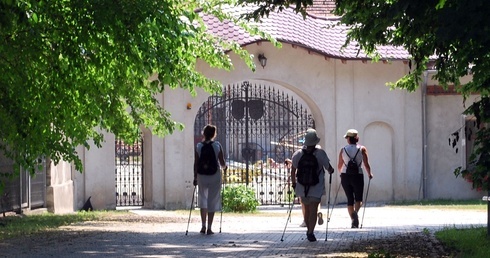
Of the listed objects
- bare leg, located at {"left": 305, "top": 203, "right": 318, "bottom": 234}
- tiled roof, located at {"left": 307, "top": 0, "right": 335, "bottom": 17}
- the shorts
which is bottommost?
bare leg, located at {"left": 305, "top": 203, "right": 318, "bottom": 234}

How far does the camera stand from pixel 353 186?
62.9ft

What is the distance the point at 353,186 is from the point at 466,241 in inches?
157

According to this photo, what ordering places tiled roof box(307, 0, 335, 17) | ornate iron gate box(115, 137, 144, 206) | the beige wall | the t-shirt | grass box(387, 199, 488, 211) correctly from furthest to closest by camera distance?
tiled roof box(307, 0, 335, 17)
the beige wall
ornate iron gate box(115, 137, 144, 206)
grass box(387, 199, 488, 211)
the t-shirt

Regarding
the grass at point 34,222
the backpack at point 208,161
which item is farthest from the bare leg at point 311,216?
the grass at point 34,222

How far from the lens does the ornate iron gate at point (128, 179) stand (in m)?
30.7

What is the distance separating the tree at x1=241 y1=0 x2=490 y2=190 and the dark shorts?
2.00 meters

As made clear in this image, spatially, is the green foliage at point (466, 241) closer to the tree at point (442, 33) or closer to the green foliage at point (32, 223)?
the tree at point (442, 33)

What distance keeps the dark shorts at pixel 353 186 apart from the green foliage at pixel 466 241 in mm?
1690

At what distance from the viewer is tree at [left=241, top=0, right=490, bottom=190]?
33.1 ft

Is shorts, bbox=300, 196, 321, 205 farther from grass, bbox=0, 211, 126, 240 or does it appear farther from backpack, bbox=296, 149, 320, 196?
grass, bbox=0, 211, 126, 240

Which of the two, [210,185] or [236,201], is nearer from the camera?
[210,185]

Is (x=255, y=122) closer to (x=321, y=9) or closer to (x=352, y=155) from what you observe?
(x=321, y=9)

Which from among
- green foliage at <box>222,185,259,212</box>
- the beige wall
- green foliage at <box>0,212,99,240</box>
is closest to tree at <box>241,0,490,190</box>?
green foliage at <box>0,212,99,240</box>

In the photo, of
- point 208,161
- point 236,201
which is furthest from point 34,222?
point 236,201
